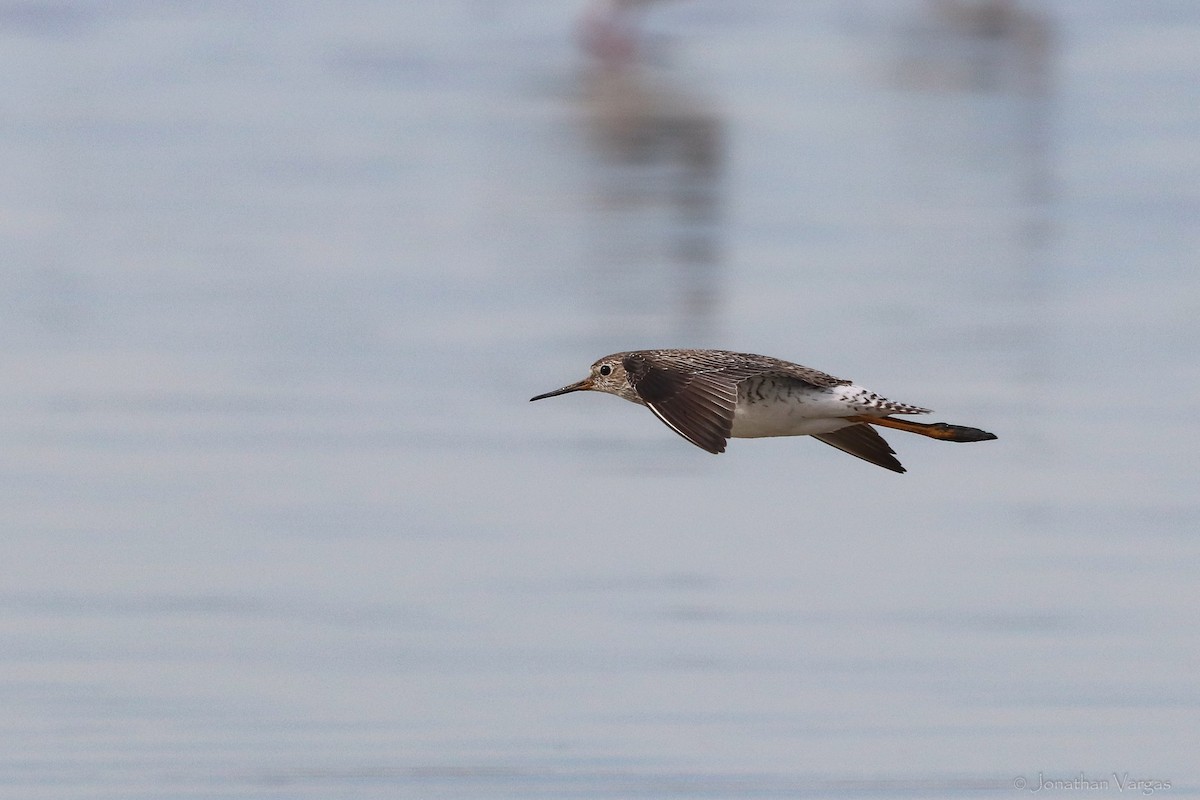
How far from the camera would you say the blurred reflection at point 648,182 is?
18.3 meters

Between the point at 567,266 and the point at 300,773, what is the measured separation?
898 centimetres

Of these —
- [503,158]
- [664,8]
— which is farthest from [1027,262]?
[664,8]

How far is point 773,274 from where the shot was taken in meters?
19.3

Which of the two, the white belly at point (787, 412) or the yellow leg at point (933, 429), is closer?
the white belly at point (787, 412)

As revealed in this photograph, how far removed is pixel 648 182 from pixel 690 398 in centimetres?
1472

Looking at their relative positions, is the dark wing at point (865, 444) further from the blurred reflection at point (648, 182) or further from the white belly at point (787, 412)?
the blurred reflection at point (648, 182)

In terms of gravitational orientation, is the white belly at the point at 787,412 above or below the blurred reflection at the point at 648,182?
below

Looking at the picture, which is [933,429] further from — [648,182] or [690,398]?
[648,182]

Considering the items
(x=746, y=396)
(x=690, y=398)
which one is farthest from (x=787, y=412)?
(x=690, y=398)

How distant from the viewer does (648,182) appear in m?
23.4

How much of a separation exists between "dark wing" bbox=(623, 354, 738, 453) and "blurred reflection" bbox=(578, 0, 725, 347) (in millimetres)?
7998

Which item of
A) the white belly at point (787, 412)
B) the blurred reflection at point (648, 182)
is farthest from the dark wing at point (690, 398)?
the blurred reflection at point (648, 182)

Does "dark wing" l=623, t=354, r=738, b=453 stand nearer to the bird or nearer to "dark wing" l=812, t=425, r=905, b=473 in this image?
the bird

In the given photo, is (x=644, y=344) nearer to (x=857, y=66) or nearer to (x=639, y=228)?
(x=639, y=228)
